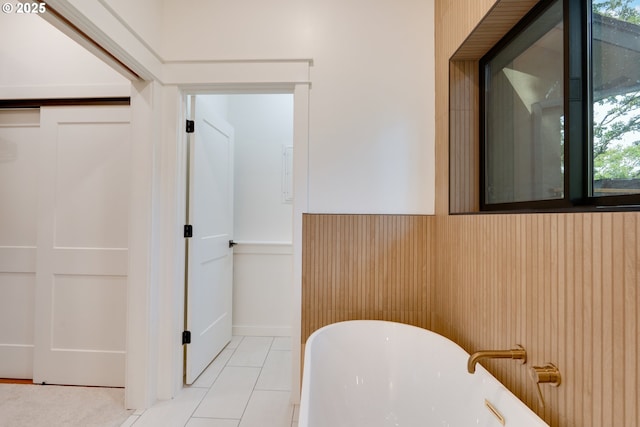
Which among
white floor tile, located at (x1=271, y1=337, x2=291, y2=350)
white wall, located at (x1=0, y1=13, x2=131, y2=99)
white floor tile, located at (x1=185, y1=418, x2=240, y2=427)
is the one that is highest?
white wall, located at (x1=0, y1=13, x2=131, y2=99)

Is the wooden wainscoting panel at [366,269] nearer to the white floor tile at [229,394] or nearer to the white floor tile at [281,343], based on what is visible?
the white floor tile at [229,394]

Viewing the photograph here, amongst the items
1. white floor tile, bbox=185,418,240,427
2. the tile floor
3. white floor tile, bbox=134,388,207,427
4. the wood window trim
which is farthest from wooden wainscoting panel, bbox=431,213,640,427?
white floor tile, bbox=134,388,207,427

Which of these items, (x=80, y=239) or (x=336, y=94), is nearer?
(x=336, y=94)

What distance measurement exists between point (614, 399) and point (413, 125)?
1.54 metres

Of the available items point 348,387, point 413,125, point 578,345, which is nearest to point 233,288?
point 348,387

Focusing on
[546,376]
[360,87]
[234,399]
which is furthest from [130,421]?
[360,87]

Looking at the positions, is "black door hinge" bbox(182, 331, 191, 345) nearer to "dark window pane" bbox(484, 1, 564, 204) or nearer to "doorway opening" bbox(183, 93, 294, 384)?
"doorway opening" bbox(183, 93, 294, 384)

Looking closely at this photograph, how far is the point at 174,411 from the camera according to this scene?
5.81 ft

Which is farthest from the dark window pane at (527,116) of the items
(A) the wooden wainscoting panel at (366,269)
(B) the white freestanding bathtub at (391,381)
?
(B) the white freestanding bathtub at (391,381)

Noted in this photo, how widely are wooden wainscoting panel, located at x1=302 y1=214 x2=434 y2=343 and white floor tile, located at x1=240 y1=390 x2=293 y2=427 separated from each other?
1.39 feet

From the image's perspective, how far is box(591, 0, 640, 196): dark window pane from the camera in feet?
2.73

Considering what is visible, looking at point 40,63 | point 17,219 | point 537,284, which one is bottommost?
point 537,284

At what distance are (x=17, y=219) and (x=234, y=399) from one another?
1927mm

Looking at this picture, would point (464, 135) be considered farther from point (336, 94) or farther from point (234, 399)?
point (234, 399)
